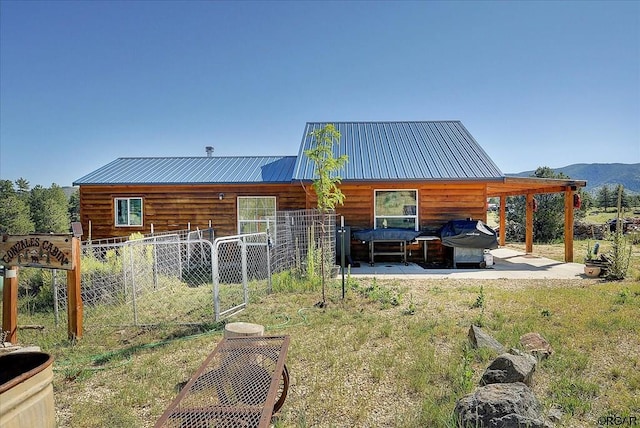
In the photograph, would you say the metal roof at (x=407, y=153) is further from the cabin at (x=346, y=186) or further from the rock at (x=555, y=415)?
the rock at (x=555, y=415)

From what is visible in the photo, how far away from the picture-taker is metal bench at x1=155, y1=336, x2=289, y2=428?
8.27 ft

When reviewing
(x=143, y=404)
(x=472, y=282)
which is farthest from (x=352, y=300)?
(x=143, y=404)

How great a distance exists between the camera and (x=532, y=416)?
267cm

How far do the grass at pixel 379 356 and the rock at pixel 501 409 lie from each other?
0.67ft

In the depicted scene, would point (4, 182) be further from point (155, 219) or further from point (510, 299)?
point (510, 299)

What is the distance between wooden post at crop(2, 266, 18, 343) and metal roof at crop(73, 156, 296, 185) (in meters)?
8.66

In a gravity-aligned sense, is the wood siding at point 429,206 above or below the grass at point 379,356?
above

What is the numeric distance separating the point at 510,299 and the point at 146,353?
630 centimetres

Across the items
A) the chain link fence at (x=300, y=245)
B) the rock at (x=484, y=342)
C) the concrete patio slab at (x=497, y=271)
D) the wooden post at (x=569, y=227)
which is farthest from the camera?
the wooden post at (x=569, y=227)

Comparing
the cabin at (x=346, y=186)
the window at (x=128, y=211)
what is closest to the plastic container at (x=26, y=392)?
the cabin at (x=346, y=186)

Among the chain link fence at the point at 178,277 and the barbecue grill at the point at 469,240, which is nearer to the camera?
the chain link fence at the point at 178,277

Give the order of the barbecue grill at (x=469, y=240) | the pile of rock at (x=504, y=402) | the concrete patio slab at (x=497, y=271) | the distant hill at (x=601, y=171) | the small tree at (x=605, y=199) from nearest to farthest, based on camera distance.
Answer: the pile of rock at (x=504, y=402) → the concrete patio slab at (x=497, y=271) → the barbecue grill at (x=469, y=240) → the small tree at (x=605, y=199) → the distant hill at (x=601, y=171)

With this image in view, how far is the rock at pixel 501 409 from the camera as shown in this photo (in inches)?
103

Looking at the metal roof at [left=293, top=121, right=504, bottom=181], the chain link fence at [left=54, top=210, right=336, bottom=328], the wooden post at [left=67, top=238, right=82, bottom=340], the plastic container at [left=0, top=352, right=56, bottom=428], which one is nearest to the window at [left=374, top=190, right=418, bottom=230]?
the metal roof at [left=293, top=121, right=504, bottom=181]
